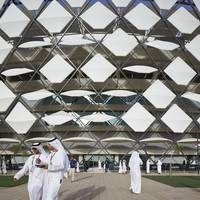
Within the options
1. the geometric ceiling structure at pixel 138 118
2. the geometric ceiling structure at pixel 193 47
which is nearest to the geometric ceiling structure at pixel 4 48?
the geometric ceiling structure at pixel 138 118

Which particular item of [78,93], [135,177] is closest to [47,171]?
[135,177]

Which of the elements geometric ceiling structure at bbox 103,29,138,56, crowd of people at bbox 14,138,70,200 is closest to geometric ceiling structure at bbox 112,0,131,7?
geometric ceiling structure at bbox 103,29,138,56

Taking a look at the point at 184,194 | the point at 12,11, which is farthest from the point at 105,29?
the point at 184,194

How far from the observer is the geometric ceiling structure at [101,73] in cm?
3094

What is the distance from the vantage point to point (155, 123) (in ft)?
110

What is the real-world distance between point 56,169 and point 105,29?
25475 millimetres

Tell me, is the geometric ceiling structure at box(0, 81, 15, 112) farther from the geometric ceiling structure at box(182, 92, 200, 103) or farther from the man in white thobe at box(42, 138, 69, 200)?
the man in white thobe at box(42, 138, 69, 200)

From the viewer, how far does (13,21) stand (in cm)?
3131

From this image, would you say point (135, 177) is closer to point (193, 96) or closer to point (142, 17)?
point (142, 17)

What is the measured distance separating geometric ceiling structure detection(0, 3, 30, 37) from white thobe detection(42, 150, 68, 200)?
2458cm

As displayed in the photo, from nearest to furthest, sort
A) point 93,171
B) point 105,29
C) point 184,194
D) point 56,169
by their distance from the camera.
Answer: point 56,169, point 184,194, point 93,171, point 105,29

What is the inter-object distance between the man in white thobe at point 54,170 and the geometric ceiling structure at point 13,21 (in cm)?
2447

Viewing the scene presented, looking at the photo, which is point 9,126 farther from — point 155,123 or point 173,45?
point 173,45

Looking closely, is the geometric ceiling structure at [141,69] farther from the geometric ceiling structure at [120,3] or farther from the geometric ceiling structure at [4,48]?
the geometric ceiling structure at [4,48]
